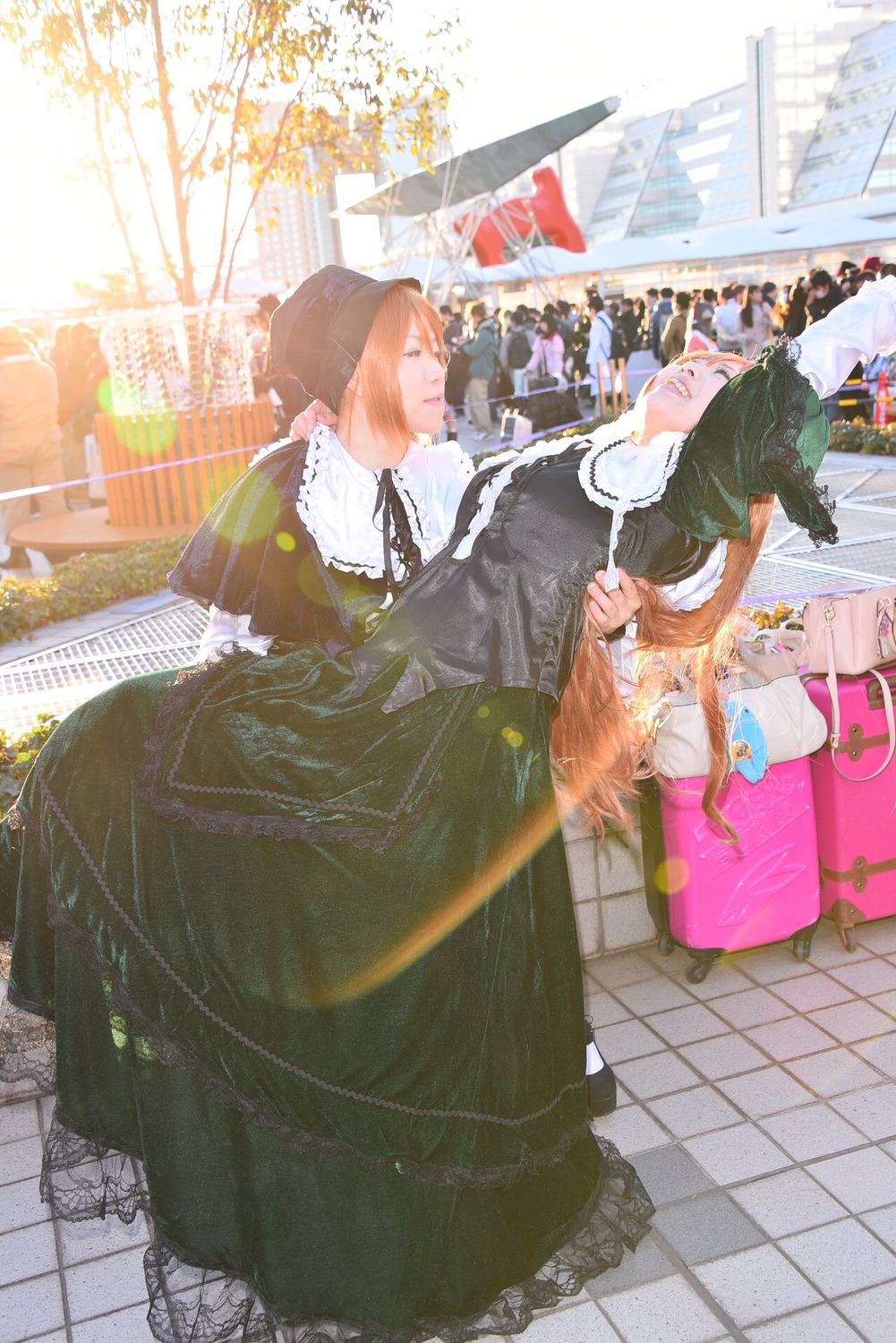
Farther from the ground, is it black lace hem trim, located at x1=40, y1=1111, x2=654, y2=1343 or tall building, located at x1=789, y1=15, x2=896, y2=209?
tall building, located at x1=789, y1=15, x2=896, y2=209

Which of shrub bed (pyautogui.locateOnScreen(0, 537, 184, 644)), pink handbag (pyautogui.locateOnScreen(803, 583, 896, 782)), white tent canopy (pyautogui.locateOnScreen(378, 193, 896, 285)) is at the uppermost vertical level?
white tent canopy (pyautogui.locateOnScreen(378, 193, 896, 285))

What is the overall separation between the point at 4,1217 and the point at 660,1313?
57.1 inches

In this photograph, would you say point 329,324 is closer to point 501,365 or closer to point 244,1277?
point 244,1277

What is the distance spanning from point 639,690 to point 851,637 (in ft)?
3.07

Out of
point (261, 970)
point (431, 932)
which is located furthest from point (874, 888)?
point (261, 970)

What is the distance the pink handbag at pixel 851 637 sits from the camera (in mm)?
3143

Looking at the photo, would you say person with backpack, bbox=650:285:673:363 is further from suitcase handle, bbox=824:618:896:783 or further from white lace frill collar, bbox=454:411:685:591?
white lace frill collar, bbox=454:411:685:591

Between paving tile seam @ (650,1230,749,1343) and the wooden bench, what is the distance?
26.5 feet

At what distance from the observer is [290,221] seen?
156500 mm

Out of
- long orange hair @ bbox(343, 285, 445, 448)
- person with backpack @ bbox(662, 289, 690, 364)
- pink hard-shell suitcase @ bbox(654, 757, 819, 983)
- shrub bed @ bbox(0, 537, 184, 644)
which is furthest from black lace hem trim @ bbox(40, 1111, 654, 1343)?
person with backpack @ bbox(662, 289, 690, 364)

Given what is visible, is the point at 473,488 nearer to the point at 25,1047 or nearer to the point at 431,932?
the point at 431,932

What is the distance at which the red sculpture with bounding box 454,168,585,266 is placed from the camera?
22922 millimetres

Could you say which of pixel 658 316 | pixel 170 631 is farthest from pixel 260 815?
pixel 658 316

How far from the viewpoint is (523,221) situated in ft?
78.4
